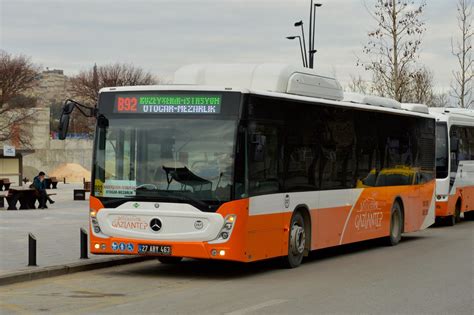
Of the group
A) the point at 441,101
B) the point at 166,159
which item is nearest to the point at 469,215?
the point at 166,159

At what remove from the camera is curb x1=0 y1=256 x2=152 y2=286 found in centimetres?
1337

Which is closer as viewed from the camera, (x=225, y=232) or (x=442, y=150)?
(x=225, y=232)

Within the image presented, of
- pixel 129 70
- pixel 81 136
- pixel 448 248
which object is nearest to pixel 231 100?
pixel 448 248

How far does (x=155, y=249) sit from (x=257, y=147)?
2197 mm

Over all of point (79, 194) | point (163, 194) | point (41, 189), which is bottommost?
point (79, 194)

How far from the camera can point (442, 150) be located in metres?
28.0

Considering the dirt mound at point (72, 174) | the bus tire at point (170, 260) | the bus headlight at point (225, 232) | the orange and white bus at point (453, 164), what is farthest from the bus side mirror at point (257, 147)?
the dirt mound at point (72, 174)

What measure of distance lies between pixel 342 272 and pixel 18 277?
5205 millimetres

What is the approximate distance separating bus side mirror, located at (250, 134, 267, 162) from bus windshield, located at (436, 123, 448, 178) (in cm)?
1464

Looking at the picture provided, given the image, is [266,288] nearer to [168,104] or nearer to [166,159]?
[166,159]

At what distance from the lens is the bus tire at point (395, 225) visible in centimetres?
2102

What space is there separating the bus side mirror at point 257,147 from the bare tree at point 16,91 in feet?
223

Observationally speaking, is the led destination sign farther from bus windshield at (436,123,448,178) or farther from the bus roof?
the bus roof

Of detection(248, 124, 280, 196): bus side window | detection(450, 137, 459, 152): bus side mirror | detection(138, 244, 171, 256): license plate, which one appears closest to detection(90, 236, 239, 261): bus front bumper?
detection(138, 244, 171, 256): license plate
